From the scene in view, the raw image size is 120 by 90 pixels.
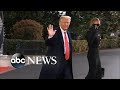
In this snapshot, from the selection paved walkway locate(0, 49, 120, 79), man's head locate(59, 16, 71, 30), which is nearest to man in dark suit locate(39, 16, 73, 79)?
man's head locate(59, 16, 71, 30)

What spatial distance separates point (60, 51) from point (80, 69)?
0.55m

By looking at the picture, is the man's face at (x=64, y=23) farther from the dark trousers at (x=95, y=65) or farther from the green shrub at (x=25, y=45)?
the dark trousers at (x=95, y=65)

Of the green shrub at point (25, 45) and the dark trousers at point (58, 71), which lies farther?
the green shrub at point (25, 45)

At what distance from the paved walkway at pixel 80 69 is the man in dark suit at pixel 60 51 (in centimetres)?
13

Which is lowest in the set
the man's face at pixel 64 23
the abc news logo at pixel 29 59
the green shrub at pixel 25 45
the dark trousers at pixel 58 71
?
the dark trousers at pixel 58 71

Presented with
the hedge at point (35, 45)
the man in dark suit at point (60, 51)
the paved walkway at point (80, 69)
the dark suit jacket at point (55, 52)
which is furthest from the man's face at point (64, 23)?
the paved walkway at point (80, 69)

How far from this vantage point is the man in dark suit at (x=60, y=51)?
912cm

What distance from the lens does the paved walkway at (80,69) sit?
9.23m

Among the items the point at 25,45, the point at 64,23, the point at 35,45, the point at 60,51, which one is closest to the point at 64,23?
the point at 64,23

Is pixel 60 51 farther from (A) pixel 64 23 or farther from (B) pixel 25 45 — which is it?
(B) pixel 25 45

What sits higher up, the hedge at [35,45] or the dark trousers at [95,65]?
the hedge at [35,45]

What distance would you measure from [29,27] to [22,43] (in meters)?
0.41

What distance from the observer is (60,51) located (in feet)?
30.0

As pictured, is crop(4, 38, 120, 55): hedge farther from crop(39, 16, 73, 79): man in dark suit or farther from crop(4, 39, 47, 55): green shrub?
crop(39, 16, 73, 79): man in dark suit
